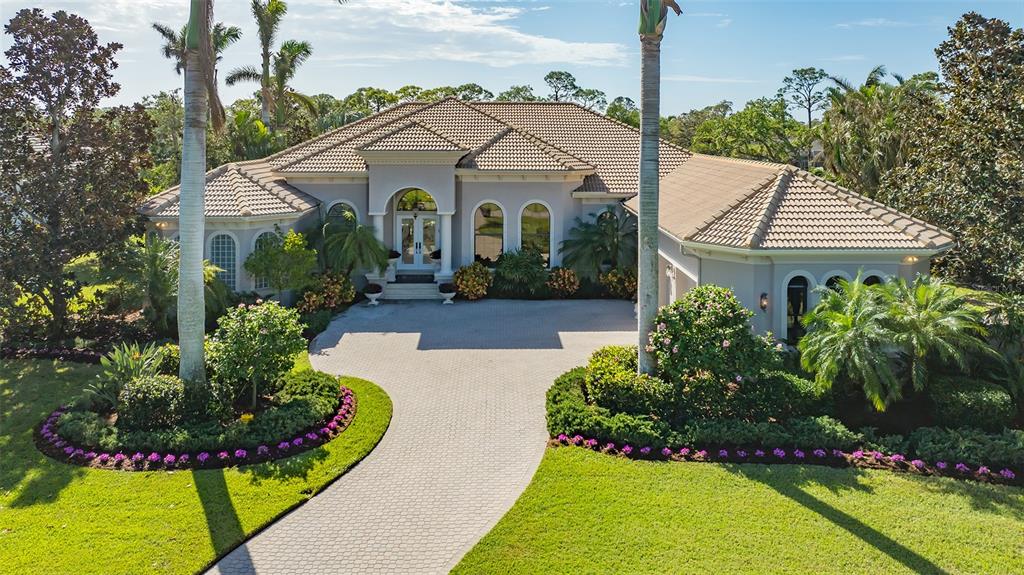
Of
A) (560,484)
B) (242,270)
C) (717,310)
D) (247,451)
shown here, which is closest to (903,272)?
(717,310)

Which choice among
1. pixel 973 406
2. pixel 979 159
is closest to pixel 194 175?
pixel 973 406

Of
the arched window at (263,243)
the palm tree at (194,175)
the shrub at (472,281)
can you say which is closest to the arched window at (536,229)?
the shrub at (472,281)

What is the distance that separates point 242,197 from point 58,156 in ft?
18.9

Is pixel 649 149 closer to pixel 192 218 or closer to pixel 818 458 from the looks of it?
pixel 818 458

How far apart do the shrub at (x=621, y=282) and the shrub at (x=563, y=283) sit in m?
1.15

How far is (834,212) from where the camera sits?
17.4 metres

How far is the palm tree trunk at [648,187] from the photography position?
46.6 feet

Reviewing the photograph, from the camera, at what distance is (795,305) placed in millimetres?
16797

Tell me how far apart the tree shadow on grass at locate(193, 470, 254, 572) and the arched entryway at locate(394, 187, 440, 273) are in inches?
682

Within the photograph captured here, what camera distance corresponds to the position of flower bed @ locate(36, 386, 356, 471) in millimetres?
12320

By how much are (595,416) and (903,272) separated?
351 inches

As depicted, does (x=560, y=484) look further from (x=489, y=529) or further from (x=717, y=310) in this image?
(x=717, y=310)

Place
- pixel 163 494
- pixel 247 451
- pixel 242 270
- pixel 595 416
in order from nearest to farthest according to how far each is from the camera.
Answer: pixel 163 494
pixel 247 451
pixel 595 416
pixel 242 270

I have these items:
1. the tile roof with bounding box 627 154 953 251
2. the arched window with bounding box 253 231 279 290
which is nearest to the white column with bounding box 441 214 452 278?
the arched window with bounding box 253 231 279 290
